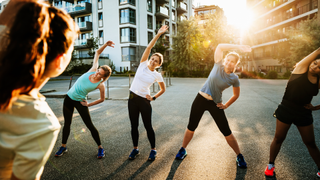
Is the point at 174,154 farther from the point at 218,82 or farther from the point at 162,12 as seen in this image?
the point at 162,12

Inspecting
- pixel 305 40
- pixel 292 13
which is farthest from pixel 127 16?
pixel 292 13

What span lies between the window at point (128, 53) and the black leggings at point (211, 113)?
1327 inches

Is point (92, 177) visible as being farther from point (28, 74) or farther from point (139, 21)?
point (139, 21)

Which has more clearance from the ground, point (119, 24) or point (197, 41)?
point (119, 24)

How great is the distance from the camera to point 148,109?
3525mm

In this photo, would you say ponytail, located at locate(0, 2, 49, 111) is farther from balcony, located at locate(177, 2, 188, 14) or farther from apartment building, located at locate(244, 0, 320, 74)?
balcony, located at locate(177, 2, 188, 14)

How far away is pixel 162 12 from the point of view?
40.1 m

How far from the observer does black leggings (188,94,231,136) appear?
3.30m

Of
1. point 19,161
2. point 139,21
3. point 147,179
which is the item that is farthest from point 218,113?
point 139,21

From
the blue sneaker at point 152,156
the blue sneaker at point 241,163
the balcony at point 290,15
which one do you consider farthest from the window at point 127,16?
the blue sneaker at point 241,163

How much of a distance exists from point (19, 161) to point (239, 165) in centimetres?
313

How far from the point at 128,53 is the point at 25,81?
36.2 m

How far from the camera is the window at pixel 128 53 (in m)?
36.1

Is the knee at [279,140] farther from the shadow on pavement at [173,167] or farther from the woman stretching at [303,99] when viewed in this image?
the shadow on pavement at [173,167]
